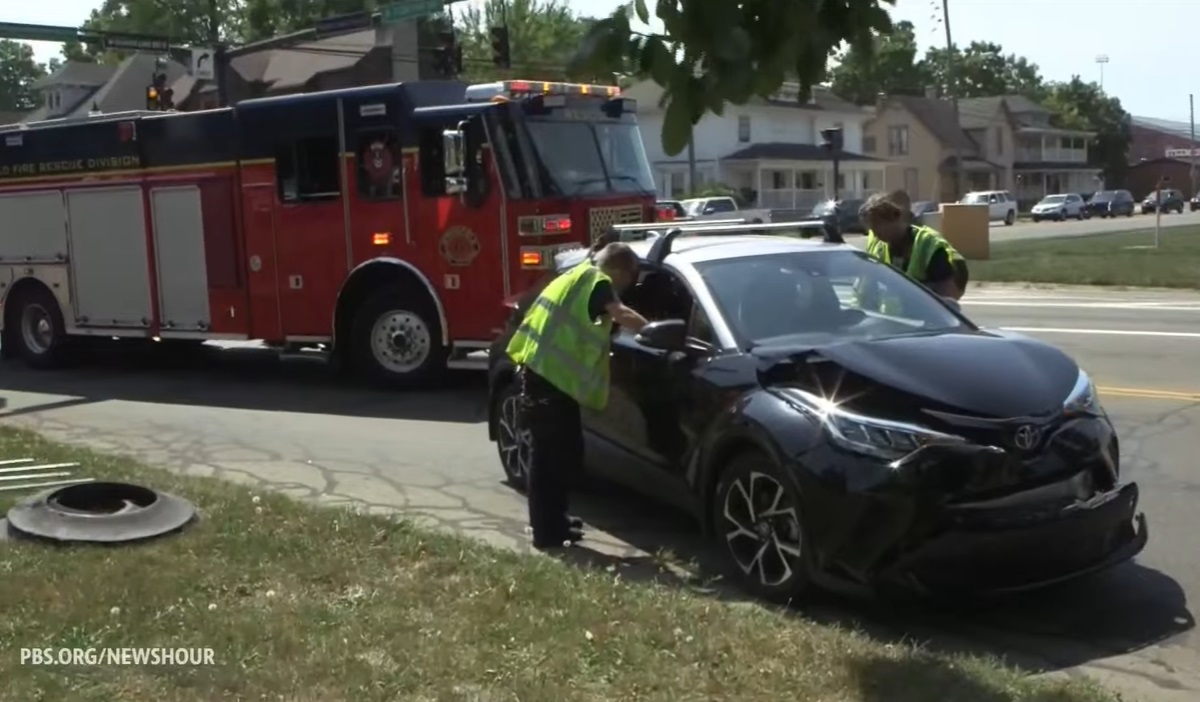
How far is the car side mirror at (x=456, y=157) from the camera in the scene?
12.3 metres

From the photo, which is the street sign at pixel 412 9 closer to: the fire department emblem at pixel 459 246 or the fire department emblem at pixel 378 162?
the fire department emblem at pixel 378 162

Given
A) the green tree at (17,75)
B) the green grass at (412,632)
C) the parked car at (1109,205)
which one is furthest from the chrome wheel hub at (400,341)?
the green tree at (17,75)

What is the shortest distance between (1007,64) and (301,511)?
15366 cm

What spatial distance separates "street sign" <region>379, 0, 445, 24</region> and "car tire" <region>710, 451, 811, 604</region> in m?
19.6

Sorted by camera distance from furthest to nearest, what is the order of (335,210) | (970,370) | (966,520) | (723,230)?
(335,210) < (723,230) < (970,370) < (966,520)

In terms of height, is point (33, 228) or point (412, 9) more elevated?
point (412, 9)

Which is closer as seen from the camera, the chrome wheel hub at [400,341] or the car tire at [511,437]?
the car tire at [511,437]

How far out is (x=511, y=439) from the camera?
879 cm

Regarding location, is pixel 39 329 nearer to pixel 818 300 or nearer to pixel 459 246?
pixel 459 246

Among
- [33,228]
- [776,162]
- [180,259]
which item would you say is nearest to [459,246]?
[180,259]

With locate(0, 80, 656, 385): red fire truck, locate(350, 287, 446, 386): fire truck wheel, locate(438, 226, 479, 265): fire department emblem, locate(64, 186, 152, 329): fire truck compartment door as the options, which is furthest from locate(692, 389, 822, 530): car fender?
locate(64, 186, 152, 329): fire truck compartment door

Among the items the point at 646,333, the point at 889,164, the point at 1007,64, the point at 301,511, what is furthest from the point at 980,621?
the point at 1007,64

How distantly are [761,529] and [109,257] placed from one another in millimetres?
11178

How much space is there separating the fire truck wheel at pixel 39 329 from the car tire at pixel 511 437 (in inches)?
360
